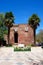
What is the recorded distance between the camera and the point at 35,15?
183 feet

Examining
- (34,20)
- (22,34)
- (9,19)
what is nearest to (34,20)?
(34,20)

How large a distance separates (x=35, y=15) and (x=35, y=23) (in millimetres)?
2552

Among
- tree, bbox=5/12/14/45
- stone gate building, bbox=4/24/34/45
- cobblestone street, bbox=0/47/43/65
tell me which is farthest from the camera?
stone gate building, bbox=4/24/34/45

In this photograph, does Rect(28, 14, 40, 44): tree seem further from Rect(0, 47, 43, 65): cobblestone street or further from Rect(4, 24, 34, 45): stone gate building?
Rect(0, 47, 43, 65): cobblestone street

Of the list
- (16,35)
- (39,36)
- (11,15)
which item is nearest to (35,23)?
(11,15)

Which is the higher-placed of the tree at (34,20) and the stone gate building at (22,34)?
the tree at (34,20)

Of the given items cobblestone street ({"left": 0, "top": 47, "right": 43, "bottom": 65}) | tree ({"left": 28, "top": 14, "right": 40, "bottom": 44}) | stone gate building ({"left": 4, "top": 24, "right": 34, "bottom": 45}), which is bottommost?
cobblestone street ({"left": 0, "top": 47, "right": 43, "bottom": 65})

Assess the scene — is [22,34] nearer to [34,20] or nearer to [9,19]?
[34,20]

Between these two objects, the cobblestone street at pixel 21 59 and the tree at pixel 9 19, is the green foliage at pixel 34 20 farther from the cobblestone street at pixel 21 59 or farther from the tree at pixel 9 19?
the cobblestone street at pixel 21 59

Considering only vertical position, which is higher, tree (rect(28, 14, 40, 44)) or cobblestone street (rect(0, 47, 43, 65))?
tree (rect(28, 14, 40, 44))

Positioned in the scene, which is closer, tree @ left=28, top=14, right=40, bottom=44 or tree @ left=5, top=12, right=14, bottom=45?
tree @ left=5, top=12, right=14, bottom=45

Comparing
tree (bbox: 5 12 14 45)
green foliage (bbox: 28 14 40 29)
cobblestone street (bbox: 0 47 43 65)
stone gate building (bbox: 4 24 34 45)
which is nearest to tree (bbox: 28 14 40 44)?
green foliage (bbox: 28 14 40 29)

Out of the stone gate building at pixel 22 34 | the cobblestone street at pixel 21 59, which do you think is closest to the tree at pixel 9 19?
the stone gate building at pixel 22 34

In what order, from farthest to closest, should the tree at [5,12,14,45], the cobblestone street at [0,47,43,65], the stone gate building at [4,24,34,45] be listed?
the stone gate building at [4,24,34,45] < the tree at [5,12,14,45] < the cobblestone street at [0,47,43,65]
